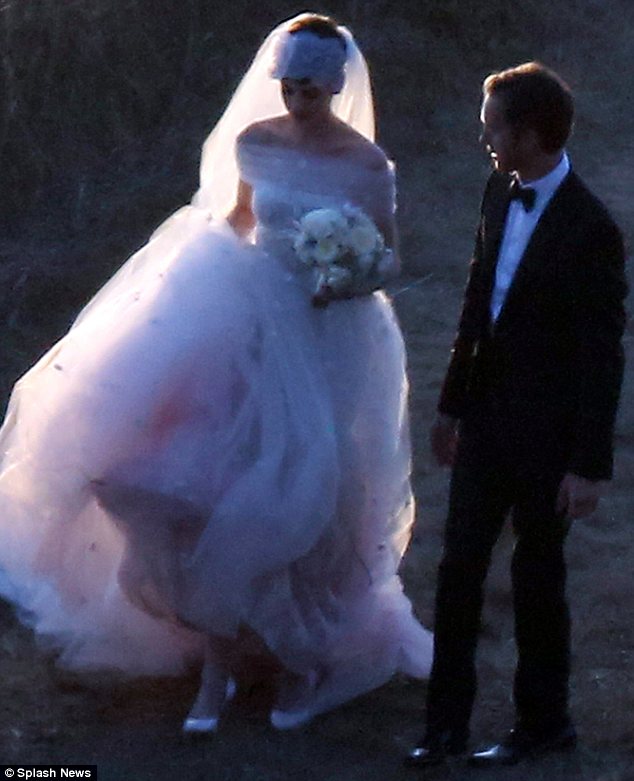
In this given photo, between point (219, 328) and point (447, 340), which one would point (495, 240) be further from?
point (447, 340)

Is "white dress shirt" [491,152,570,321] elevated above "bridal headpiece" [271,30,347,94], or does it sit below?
below

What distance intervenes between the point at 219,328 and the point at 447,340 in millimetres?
5308

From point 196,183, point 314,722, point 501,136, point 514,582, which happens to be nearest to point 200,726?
point 314,722

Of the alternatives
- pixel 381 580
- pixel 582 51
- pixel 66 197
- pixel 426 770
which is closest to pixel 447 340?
pixel 66 197

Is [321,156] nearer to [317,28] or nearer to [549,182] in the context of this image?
[317,28]

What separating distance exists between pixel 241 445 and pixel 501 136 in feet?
4.21

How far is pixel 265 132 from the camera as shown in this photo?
521 cm

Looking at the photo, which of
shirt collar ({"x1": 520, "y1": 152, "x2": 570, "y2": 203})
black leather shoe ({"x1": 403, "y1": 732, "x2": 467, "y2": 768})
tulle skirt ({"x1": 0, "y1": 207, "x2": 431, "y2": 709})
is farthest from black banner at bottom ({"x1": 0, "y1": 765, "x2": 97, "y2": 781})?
shirt collar ({"x1": 520, "y1": 152, "x2": 570, "y2": 203})

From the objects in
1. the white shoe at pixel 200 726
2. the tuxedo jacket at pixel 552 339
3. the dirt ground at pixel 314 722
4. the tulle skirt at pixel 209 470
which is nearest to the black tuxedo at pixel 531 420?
the tuxedo jacket at pixel 552 339

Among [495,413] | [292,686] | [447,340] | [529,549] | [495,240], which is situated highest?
[495,240]

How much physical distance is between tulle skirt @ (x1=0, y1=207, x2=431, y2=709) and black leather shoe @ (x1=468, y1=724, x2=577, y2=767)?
2.17 ft

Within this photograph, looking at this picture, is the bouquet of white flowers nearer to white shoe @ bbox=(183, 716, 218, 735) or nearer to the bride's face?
the bride's face

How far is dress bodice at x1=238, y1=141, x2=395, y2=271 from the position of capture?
16.8ft

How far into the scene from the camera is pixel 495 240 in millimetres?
4488
